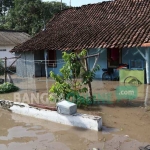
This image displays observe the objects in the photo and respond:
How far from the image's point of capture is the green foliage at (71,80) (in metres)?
8.59

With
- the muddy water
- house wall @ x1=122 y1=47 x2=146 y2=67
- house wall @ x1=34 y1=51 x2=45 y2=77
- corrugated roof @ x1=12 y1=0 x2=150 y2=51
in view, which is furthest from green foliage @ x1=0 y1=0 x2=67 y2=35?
the muddy water

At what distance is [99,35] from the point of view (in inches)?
590

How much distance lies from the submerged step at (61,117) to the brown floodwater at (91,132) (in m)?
0.15

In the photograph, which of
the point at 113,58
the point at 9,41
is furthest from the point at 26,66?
A: the point at 9,41

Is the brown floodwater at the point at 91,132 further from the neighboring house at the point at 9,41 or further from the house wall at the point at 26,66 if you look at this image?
the neighboring house at the point at 9,41

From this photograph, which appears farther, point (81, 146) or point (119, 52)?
point (119, 52)

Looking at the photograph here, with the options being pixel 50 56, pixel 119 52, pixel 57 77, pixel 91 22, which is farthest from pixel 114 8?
pixel 57 77

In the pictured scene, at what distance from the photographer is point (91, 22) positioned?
57.3 feet

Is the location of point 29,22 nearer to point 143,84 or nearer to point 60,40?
point 60,40

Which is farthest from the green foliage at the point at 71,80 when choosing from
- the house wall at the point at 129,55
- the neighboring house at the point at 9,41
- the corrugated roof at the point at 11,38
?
the corrugated roof at the point at 11,38

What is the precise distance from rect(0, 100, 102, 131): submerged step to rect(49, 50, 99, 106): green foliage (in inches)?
35.4

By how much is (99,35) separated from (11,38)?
13514mm

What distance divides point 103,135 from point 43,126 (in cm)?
192

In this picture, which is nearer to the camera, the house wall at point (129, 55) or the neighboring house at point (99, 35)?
the neighboring house at point (99, 35)
